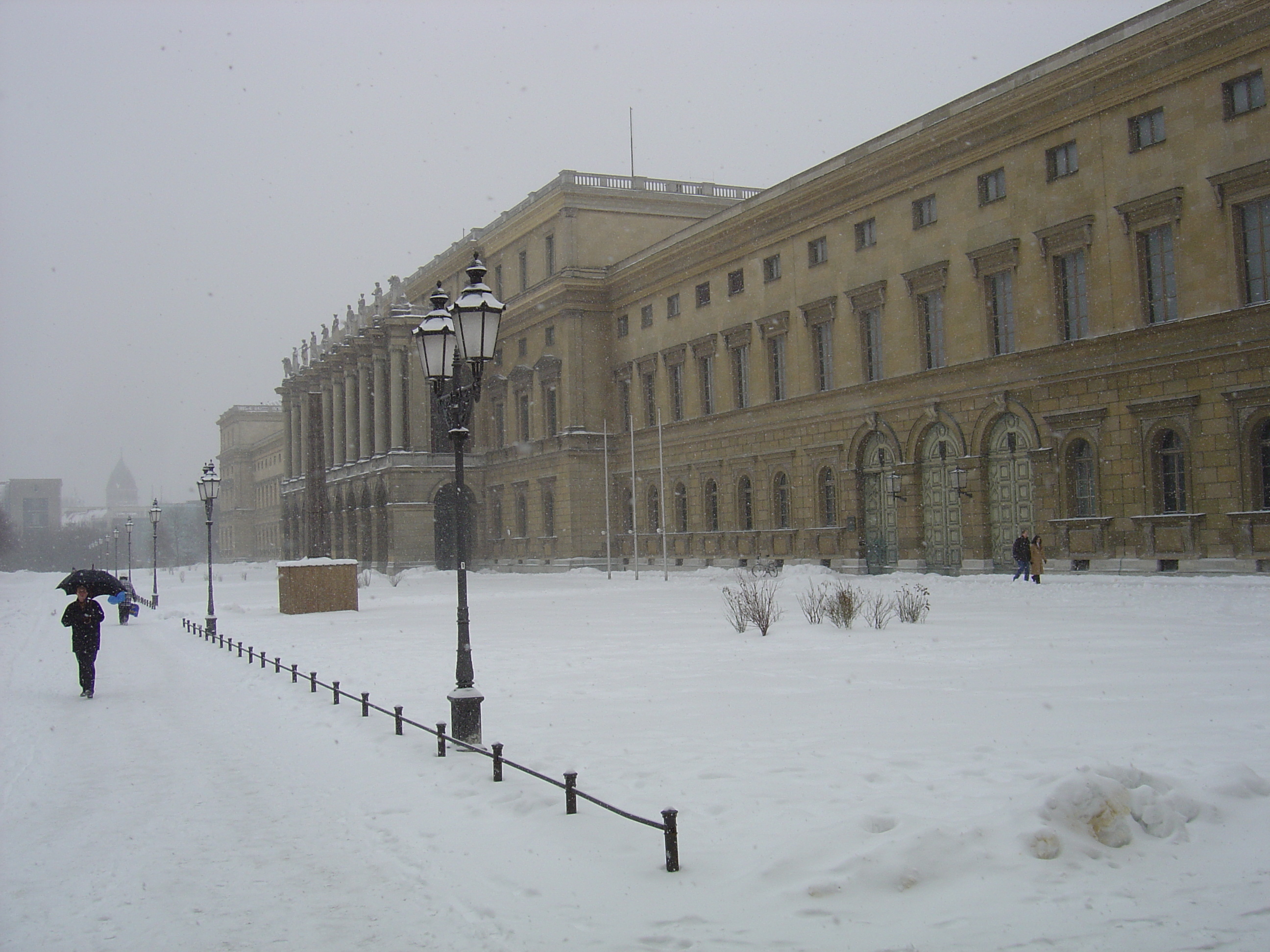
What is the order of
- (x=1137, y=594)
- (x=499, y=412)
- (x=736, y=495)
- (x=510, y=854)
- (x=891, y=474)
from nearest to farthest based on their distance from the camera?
(x=510, y=854), (x=1137, y=594), (x=891, y=474), (x=736, y=495), (x=499, y=412)

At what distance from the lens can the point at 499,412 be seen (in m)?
69.6

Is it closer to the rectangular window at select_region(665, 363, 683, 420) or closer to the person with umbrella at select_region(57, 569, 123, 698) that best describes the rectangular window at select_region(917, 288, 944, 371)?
the rectangular window at select_region(665, 363, 683, 420)

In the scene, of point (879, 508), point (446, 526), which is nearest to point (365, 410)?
point (446, 526)

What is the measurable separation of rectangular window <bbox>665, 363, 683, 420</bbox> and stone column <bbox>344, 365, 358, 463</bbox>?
123ft

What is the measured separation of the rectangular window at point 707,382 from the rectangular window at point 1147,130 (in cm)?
2285

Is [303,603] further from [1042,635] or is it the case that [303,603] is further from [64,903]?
[64,903]

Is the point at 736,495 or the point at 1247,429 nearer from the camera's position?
the point at 1247,429

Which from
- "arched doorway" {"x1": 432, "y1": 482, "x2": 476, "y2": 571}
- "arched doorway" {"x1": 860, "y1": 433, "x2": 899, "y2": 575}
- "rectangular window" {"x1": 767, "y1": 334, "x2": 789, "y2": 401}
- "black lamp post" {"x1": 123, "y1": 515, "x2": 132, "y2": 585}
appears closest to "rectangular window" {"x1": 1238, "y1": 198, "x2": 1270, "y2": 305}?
"arched doorway" {"x1": 860, "y1": 433, "x2": 899, "y2": 575}

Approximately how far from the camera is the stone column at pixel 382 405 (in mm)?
75188

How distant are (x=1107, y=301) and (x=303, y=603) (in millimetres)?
24929

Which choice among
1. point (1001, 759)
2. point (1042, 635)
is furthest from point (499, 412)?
point (1001, 759)

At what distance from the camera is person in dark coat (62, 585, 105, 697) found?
16.7 metres

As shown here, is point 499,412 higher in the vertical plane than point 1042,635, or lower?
higher

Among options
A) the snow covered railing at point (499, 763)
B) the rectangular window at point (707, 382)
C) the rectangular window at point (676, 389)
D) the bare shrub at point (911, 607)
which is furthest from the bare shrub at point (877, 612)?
the rectangular window at point (676, 389)
